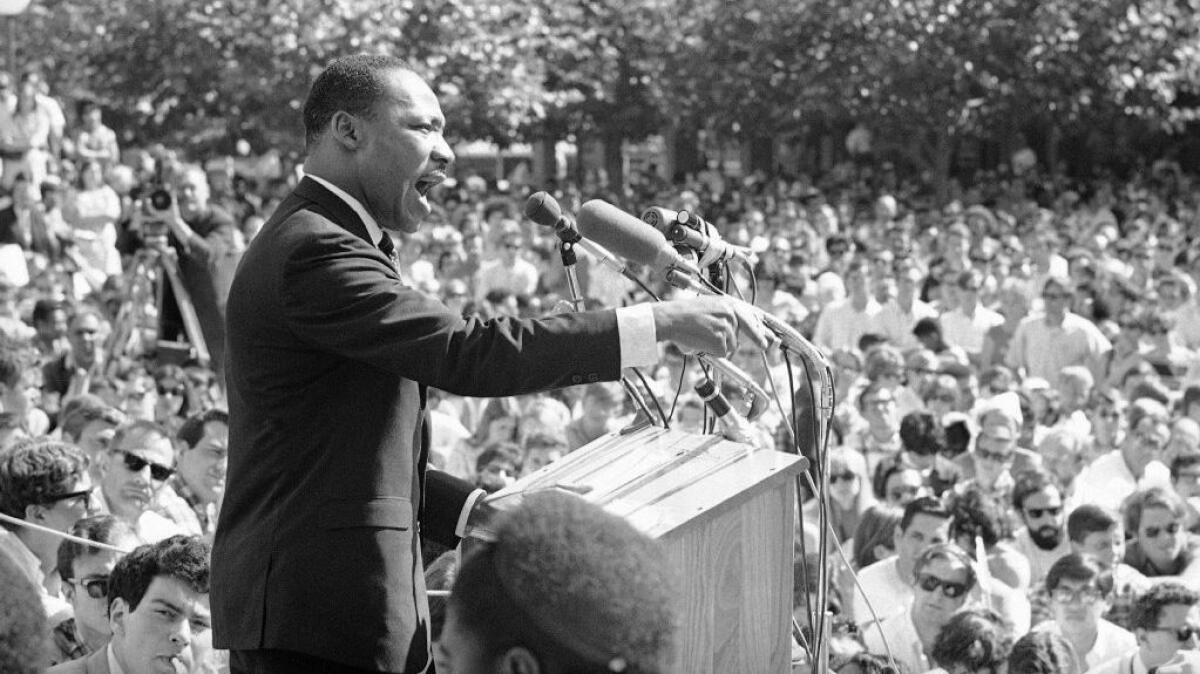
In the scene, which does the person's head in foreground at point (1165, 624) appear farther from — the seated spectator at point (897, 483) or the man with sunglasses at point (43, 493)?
the man with sunglasses at point (43, 493)

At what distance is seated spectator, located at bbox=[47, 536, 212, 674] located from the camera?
4.78 meters

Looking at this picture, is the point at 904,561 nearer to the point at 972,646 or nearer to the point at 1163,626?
the point at 1163,626

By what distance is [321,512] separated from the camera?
3.42m

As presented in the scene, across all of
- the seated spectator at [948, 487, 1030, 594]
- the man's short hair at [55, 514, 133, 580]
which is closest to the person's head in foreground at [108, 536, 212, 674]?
the man's short hair at [55, 514, 133, 580]

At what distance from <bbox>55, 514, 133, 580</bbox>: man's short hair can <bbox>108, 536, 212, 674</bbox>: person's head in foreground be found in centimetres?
72

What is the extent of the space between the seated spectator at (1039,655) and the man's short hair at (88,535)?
2.72 m

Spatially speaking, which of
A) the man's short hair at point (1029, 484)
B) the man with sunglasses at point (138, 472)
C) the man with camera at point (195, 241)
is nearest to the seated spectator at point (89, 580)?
the man with sunglasses at point (138, 472)

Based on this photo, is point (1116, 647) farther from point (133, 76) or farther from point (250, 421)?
point (133, 76)

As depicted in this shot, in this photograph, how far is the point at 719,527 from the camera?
11.4ft

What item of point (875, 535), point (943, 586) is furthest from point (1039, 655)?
point (875, 535)

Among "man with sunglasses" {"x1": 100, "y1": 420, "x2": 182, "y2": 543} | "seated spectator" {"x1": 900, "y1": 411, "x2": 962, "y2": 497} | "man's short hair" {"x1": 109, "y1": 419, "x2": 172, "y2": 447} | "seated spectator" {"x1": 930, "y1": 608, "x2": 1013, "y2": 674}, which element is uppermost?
"man's short hair" {"x1": 109, "y1": 419, "x2": 172, "y2": 447}

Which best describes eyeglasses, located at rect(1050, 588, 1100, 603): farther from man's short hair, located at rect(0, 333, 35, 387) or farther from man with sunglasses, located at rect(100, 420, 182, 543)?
man's short hair, located at rect(0, 333, 35, 387)

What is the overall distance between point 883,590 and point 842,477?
1313mm

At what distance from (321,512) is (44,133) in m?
14.0
